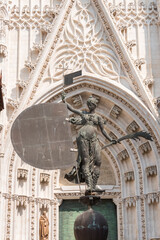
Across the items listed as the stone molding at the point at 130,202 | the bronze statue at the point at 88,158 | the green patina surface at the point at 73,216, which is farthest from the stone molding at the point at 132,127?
the bronze statue at the point at 88,158

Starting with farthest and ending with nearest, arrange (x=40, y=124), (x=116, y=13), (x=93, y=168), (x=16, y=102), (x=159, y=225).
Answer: (x=116, y=13), (x=16, y=102), (x=159, y=225), (x=40, y=124), (x=93, y=168)

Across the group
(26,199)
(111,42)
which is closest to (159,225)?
(26,199)

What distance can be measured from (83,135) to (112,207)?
884 cm

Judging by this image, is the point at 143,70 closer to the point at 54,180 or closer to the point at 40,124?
the point at 54,180

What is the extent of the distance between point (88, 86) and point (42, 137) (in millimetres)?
7199

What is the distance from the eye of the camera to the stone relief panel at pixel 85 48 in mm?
16391

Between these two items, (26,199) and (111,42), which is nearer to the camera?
(26,199)

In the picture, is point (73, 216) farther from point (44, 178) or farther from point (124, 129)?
point (124, 129)

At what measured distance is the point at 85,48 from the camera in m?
16.6

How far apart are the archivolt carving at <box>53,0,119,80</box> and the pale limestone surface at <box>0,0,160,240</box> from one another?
4 cm

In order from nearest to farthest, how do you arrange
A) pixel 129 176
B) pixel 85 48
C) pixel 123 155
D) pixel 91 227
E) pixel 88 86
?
pixel 91 227, pixel 129 176, pixel 123 155, pixel 88 86, pixel 85 48

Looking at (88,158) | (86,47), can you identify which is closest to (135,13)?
(86,47)

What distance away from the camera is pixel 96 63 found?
16.5 metres

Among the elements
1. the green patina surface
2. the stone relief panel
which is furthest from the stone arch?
the stone relief panel
